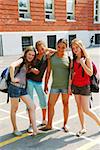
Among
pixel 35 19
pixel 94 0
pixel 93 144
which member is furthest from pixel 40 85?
pixel 94 0

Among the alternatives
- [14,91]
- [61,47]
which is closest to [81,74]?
[61,47]

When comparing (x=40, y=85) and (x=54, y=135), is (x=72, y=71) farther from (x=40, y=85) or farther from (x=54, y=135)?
(x=54, y=135)

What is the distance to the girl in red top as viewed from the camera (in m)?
5.03

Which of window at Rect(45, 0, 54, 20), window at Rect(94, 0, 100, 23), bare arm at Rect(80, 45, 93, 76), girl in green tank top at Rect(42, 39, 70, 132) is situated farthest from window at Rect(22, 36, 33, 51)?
bare arm at Rect(80, 45, 93, 76)

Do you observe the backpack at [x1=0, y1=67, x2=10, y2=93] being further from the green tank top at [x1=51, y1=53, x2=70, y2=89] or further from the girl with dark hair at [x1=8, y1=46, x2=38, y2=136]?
the green tank top at [x1=51, y1=53, x2=70, y2=89]

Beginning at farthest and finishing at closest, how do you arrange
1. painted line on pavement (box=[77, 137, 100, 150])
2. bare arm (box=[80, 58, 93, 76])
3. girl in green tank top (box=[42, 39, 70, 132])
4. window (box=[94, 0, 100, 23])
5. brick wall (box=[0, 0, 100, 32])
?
window (box=[94, 0, 100, 23]) → brick wall (box=[0, 0, 100, 32]) → girl in green tank top (box=[42, 39, 70, 132]) → bare arm (box=[80, 58, 93, 76]) → painted line on pavement (box=[77, 137, 100, 150])

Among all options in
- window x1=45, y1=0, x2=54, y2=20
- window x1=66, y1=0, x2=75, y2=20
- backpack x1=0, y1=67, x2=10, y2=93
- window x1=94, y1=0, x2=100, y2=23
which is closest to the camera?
backpack x1=0, y1=67, x2=10, y2=93

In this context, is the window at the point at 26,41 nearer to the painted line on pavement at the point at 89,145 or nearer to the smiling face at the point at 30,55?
the smiling face at the point at 30,55

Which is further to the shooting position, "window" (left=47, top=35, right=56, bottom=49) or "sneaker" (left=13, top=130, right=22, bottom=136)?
"window" (left=47, top=35, right=56, bottom=49)

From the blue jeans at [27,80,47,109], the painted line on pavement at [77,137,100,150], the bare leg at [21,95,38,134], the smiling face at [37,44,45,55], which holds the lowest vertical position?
the painted line on pavement at [77,137,100,150]

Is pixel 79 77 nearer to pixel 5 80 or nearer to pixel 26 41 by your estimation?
pixel 5 80

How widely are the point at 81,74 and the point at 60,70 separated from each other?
39 centimetres

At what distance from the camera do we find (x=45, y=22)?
2262 cm

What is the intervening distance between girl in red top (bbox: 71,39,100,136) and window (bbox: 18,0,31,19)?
1663cm
